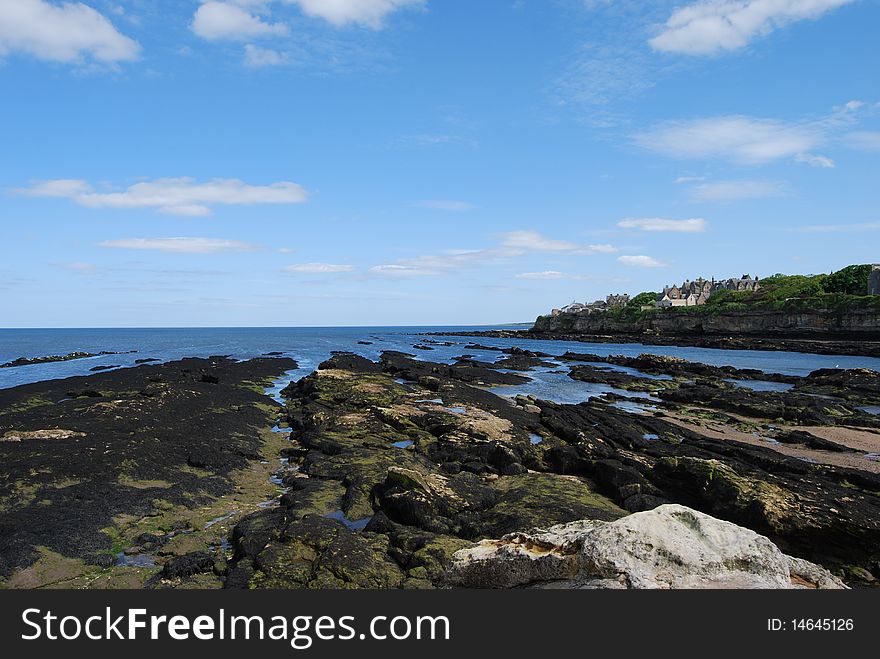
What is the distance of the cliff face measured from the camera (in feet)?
314

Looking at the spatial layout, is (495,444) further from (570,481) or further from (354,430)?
(354,430)

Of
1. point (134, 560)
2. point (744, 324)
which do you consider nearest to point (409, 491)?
point (134, 560)

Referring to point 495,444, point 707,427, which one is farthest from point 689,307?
point 495,444

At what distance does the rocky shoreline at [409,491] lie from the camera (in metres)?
7.94

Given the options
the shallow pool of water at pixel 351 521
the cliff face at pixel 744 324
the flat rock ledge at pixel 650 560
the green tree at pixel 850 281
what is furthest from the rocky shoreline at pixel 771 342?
the flat rock ledge at pixel 650 560

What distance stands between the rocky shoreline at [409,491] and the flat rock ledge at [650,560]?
0.10 feet

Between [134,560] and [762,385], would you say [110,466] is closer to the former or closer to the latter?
[134,560]

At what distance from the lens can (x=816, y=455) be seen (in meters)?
23.3

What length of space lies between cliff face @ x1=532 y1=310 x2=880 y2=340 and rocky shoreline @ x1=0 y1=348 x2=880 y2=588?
8190 cm

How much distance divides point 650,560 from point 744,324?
12908 centimetres

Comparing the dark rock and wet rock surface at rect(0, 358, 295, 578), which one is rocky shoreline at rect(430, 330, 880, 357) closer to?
wet rock surface at rect(0, 358, 295, 578)

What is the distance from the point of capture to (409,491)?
47.2 ft

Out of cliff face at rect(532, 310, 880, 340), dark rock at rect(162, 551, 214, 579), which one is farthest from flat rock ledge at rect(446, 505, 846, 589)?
cliff face at rect(532, 310, 880, 340)

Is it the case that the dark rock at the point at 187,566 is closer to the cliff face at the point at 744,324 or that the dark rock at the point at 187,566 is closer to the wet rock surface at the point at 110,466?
the wet rock surface at the point at 110,466
